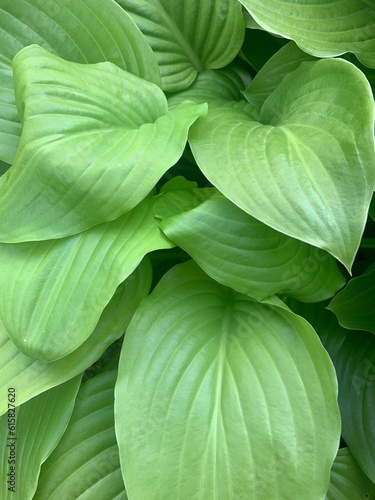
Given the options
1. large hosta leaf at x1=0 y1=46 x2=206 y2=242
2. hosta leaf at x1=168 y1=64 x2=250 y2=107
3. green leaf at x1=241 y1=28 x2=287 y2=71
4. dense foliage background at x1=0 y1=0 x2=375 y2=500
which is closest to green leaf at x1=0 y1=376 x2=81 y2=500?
dense foliage background at x1=0 y1=0 x2=375 y2=500

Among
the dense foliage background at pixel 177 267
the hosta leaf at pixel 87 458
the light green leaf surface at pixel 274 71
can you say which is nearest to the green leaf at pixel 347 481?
the dense foliage background at pixel 177 267

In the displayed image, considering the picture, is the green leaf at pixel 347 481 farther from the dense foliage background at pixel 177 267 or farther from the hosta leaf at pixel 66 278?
the hosta leaf at pixel 66 278

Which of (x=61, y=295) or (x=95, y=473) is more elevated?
(x=61, y=295)

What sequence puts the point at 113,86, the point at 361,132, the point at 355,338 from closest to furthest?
the point at 361,132, the point at 113,86, the point at 355,338

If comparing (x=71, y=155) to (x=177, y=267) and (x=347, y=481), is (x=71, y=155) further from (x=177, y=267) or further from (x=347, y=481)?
(x=347, y=481)

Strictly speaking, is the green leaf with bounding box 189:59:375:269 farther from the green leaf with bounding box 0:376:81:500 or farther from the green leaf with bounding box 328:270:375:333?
the green leaf with bounding box 0:376:81:500

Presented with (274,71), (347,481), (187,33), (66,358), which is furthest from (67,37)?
(347,481)

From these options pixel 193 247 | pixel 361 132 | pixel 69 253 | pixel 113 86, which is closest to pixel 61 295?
pixel 69 253

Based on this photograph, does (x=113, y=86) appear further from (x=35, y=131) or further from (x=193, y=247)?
(x=193, y=247)
